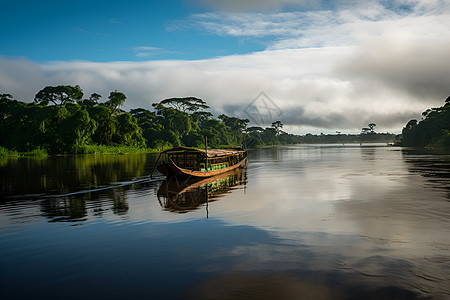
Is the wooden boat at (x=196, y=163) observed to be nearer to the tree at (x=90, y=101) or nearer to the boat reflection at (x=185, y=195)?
the boat reflection at (x=185, y=195)

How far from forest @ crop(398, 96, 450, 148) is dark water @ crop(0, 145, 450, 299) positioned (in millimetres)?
96864

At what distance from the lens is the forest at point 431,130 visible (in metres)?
97.1

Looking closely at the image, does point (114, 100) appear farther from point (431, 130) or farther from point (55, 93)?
point (431, 130)

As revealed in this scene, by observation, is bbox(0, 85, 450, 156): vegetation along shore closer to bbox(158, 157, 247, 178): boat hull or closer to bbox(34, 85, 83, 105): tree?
bbox(34, 85, 83, 105): tree

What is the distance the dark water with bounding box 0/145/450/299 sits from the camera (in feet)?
23.4

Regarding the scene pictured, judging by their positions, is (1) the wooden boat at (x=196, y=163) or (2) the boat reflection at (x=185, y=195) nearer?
(2) the boat reflection at (x=185, y=195)

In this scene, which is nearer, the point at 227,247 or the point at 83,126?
the point at 227,247

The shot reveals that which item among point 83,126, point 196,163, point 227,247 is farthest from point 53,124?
point 227,247

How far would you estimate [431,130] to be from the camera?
106750 millimetres

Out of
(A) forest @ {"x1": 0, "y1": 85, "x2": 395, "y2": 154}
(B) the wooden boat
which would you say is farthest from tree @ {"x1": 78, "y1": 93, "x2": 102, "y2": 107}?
(B) the wooden boat

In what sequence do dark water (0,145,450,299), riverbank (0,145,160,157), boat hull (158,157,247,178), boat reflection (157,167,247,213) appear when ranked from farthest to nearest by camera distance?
1. riverbank (0,145,160,157)
2. boat hull (158,157,247,178)
3. boat reflection (157,167,247,213)
4. dark water (0,145,450,299)

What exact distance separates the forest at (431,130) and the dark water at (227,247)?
96.9 meters

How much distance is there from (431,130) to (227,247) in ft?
399

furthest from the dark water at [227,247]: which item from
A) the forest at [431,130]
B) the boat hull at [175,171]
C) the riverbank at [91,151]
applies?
the forest at [431,130]
